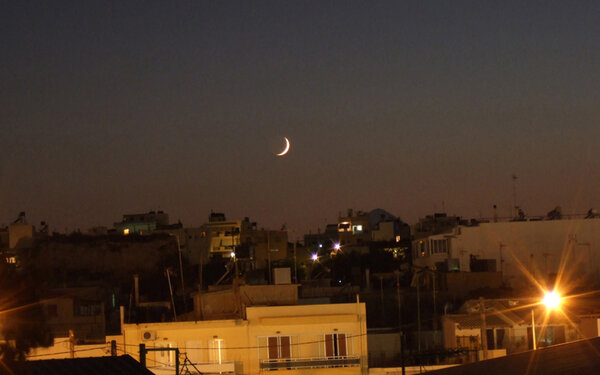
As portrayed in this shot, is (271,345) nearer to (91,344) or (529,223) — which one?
(91,344)

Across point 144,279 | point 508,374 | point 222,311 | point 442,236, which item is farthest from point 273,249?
point 508,374

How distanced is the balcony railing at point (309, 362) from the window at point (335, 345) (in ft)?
0.62

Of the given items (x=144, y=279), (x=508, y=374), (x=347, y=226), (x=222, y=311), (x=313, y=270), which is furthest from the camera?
(x=347, y=226)

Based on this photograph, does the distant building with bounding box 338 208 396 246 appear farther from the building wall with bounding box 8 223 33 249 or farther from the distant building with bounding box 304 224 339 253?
the building wall with bounding box 8 223 33 249

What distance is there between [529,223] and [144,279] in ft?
102

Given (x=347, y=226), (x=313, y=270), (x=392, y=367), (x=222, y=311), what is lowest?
(x=392, y=367)

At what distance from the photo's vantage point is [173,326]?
98.9ft

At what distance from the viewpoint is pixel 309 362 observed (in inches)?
1184

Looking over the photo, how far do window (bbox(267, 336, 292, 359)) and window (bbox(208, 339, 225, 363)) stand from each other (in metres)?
1.53

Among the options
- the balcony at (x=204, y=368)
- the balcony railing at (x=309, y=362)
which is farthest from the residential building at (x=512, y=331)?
the balcony at (x=204, y=368)

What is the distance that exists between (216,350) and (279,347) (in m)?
2.03

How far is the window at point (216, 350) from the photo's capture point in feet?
98.6

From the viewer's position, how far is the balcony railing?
29.9m

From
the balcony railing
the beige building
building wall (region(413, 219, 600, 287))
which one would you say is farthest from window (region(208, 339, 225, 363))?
building wall (region(413, 219, 600, 287))
